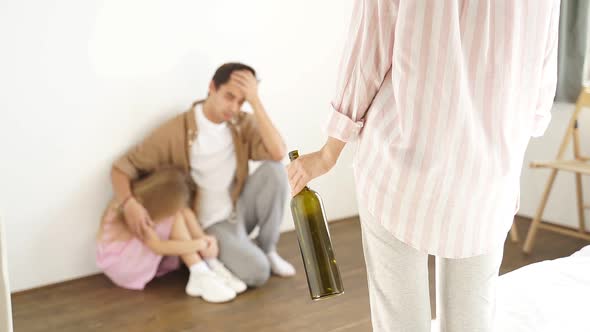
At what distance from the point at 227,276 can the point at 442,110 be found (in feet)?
6.53

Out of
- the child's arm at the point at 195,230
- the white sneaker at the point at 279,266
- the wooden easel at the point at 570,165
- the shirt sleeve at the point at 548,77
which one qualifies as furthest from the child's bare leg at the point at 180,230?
the shirt sleeve at the point at 548,77

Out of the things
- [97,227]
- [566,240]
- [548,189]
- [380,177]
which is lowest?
[566,240]

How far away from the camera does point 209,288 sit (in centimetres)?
285

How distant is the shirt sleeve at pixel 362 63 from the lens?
3.84ft

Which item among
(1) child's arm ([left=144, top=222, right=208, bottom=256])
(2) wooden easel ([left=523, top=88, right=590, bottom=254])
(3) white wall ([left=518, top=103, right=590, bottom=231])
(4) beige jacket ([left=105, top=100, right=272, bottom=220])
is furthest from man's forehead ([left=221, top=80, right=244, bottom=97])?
(3) white wall ([left=518, top=103, right=590, bottom=231])

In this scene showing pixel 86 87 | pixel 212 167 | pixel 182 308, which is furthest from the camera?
pixel 212 167

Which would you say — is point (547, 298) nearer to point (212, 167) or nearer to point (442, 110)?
point (442, 110)

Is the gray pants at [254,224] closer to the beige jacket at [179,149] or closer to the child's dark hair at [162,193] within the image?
the beige jacket at [179,149]

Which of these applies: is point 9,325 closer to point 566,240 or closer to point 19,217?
point 19,217

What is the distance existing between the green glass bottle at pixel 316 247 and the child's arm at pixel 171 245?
58.9 inches

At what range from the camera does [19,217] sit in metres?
2.98

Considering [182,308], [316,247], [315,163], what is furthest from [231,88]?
A: [315,163]

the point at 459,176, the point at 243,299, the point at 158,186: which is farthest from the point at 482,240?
the point at 158,186

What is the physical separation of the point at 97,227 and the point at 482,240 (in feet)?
7.63
